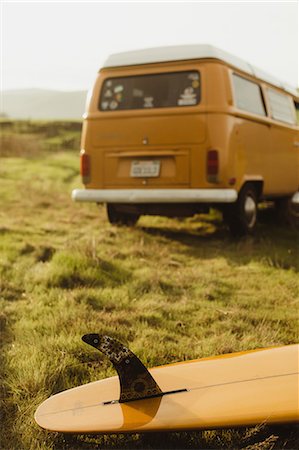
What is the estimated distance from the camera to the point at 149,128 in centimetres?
627

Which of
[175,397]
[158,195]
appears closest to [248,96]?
[158,195]

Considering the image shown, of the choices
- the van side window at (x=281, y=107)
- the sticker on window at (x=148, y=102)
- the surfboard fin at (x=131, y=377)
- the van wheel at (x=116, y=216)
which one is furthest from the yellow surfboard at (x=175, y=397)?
the van side window at (x=281, y=107)

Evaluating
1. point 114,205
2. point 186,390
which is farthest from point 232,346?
point 114,205

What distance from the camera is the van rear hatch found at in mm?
6109

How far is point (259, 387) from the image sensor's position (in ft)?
7.88

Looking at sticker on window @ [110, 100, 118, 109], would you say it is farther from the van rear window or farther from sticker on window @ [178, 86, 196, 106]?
sticker on window @ [178, 86, 196, 106]

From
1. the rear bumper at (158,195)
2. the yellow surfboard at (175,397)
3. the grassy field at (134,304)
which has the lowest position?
the grassy field at (134,304)

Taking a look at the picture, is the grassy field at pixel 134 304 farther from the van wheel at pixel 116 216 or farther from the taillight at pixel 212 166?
the taillight at pixel 212 166

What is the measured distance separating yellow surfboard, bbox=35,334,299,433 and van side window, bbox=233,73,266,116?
14.1ft

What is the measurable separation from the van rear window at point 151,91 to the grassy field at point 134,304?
156 cm

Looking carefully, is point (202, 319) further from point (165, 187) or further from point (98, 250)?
point (165, 187)

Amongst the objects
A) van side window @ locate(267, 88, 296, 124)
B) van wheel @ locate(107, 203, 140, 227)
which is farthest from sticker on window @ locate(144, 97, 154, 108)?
van side window @ locate(267, 88, 296, 124)

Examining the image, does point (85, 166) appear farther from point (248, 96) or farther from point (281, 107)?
point (281, 107)

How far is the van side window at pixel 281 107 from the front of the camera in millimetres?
7554
